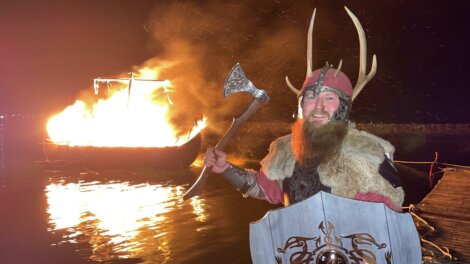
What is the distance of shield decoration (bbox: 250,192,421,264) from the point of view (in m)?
2.19

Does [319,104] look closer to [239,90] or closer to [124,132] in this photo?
[239,90]

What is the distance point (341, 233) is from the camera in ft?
7.39

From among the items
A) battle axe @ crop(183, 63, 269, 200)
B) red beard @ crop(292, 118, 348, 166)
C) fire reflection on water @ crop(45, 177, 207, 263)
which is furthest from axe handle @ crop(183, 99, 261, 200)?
fire reflection on water @ crop(45, 177, 207, 263)

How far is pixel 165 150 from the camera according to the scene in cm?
2077

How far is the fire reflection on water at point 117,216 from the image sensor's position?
8.30 meters

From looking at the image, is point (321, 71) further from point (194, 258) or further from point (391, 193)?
point (194, 258)

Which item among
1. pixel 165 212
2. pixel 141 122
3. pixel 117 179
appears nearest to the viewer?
pixel 165 212

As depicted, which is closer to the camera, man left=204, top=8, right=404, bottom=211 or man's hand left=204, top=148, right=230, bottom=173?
man left=204, top=8, right=404, bottom=211

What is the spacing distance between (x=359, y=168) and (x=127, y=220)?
9010mm

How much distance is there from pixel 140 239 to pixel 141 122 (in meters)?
16.8

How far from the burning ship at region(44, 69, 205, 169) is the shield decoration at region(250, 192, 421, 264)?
17.8m

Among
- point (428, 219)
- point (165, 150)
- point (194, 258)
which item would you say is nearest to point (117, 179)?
point (165, 150)

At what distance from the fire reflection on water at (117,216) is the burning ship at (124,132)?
4175 millimetres

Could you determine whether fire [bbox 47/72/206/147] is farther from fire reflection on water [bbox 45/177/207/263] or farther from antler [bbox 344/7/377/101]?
antler [bbox 344/7/377/101]
